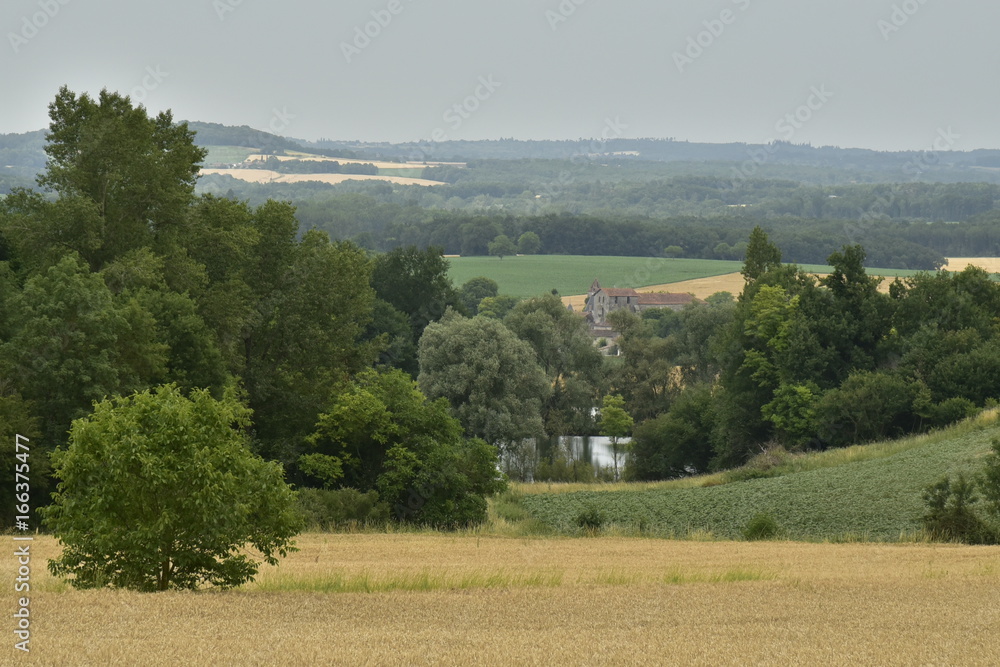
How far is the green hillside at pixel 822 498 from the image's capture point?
42.0 m

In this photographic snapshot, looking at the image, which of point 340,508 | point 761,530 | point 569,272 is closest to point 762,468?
point 761,530

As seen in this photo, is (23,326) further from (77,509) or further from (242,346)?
(77,509)

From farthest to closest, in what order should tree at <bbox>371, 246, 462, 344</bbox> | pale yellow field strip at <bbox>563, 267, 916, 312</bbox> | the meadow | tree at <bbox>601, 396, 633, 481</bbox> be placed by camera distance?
1. the meadow
2. pale yellow field strip at <bbox>563, 267, 916, 312</bbox>
3. tree at <bbox>601, 396, 633, 481</bbox>
4. tree at <bbox>371, 246, 462, 344</bbox>

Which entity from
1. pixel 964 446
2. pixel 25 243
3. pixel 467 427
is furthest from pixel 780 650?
pixel 467 427

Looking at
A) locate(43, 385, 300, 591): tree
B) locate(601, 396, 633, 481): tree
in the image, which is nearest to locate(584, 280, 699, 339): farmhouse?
locate(601, 396, 633, 481): tree

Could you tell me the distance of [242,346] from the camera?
51.1 meters

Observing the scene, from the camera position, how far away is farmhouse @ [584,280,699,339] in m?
156

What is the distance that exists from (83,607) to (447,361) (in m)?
65.2

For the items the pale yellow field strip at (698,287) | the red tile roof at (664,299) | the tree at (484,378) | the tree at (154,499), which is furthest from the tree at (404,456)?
the pale yellow field strip at (698,287)

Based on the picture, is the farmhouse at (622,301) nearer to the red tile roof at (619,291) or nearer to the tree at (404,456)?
the red tile roof at (619,291)

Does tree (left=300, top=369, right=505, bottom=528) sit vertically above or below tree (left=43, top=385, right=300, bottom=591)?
below

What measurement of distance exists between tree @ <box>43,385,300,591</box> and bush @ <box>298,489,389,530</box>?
20.4m

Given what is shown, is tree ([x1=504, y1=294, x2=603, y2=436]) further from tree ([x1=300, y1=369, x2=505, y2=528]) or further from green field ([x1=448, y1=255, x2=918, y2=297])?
green field ([x1=448, y1=255, x2=918, y2=297])

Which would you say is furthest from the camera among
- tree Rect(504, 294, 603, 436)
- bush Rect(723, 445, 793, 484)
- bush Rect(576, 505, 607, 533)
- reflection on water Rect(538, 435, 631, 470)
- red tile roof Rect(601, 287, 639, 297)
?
red tile roof Rect(601, 287, 639, 297)
